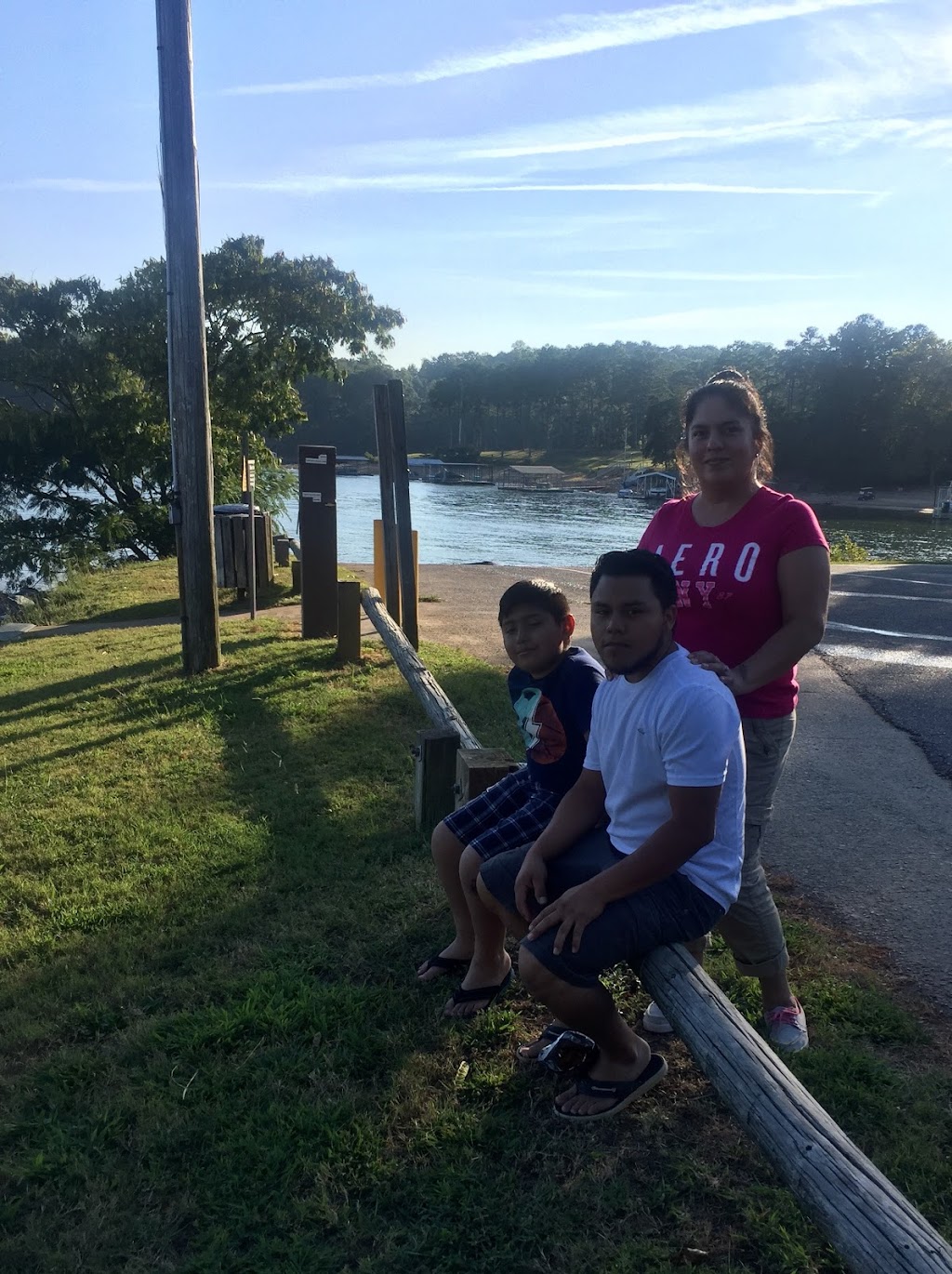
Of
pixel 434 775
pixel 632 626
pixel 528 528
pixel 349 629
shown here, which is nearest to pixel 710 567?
pixel 632 626

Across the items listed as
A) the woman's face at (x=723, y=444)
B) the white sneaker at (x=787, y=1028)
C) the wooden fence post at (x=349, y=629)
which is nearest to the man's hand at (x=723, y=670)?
the woman's face at (x=723, y=444)

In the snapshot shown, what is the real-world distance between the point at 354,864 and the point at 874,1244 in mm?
2649

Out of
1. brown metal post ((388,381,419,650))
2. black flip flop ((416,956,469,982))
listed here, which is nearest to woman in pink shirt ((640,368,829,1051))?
black flip flop ((416,956,469,982))

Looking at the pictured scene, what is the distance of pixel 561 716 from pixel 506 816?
41 centimetres

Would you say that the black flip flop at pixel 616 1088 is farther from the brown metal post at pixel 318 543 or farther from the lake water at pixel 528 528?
the lake water at pixel 528 528

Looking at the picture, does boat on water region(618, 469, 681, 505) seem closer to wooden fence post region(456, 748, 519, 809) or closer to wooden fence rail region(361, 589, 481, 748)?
wooden fence rail region(361, 589, 481, 748)

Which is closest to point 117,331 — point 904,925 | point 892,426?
point 904,925

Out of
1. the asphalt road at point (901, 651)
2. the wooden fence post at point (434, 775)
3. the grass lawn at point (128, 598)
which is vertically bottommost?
the grass lawn at point (128, 598)

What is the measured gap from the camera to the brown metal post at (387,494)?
7.45m

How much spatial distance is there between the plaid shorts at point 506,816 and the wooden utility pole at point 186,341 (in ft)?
15.9

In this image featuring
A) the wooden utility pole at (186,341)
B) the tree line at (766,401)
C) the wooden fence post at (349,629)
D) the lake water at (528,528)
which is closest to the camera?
the wooden utility pole at (186,341)

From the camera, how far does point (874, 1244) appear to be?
5.10 feet

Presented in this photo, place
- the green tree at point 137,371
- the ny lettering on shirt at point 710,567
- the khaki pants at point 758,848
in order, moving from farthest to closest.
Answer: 1. the green tree at point 137,371
2. the khaki pants at point 758,848
3. the ny lettering on shirt at point 710,567

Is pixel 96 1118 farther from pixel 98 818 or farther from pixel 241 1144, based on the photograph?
pixel 98 818
